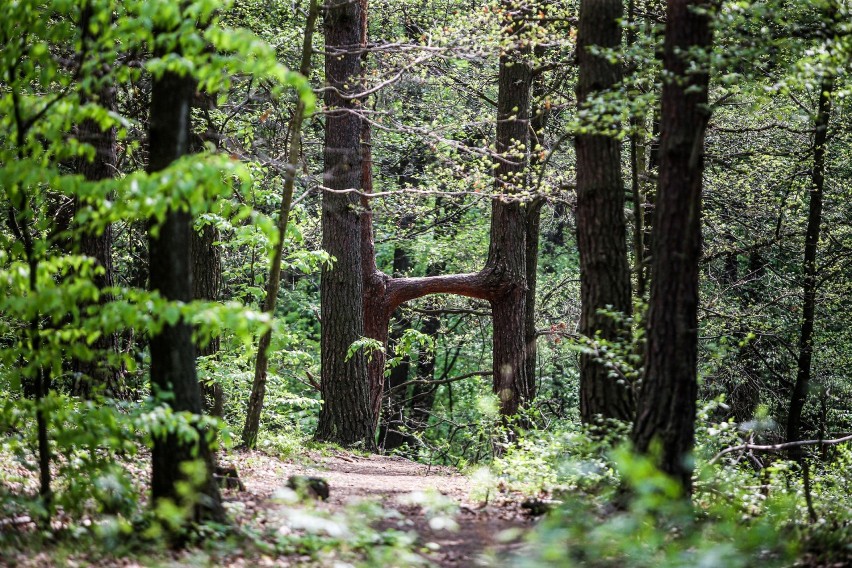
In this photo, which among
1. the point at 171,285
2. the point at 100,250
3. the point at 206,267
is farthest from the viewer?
the point at 206,267

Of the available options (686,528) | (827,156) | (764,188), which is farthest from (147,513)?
(827,156)

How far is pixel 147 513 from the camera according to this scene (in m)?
5.54

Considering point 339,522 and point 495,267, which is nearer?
point 339,522

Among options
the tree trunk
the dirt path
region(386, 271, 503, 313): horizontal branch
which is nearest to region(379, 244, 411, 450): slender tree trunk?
the tree trunk

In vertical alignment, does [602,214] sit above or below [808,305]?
above

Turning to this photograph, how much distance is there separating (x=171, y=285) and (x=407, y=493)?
3.87 m

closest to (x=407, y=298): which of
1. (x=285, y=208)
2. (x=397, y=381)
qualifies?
(x=285, y=208)

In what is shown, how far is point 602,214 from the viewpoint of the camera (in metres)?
8.33

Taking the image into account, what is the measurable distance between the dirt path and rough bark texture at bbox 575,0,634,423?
1.58 m

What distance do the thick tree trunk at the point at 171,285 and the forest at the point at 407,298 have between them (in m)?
0.02

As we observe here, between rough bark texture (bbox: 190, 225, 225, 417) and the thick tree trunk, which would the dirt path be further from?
rough bark texture (bbox: 190, 225, 225, 417)

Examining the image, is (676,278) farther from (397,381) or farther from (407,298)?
(397,381)

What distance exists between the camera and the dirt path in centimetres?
600

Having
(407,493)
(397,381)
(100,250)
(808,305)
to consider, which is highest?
(100,250)
